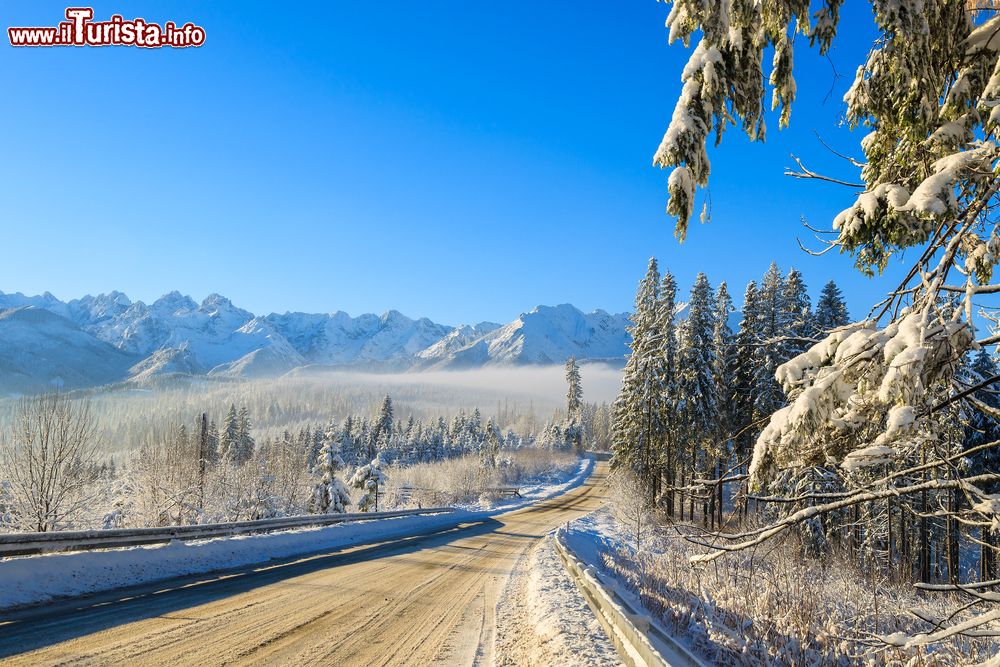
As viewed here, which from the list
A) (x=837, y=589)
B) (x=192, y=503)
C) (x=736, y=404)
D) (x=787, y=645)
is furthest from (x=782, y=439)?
(x=192, y=503)

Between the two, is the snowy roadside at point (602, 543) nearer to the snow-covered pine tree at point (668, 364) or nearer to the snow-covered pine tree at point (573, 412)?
the snow-covered pine tree at point (668, 364)

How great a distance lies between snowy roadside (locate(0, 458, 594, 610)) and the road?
1.92 feet

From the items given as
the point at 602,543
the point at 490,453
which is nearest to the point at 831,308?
the point at 602,543

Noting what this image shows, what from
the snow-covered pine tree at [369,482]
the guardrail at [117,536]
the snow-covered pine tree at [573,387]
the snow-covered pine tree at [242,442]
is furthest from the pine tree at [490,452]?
the guardrail at [117,536]

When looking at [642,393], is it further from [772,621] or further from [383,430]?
A: [383,430]

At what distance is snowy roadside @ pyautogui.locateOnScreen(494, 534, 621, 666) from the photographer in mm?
6770

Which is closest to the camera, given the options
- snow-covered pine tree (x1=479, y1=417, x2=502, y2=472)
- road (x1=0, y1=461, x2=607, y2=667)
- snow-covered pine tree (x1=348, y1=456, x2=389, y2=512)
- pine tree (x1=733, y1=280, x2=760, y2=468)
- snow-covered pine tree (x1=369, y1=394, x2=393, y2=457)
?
road (x1=0, y1=461, x2=607, y2=667)

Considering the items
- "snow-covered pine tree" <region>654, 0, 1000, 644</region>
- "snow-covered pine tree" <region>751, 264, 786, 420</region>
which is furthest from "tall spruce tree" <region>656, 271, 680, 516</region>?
"snow-covered pine tree" <region>654, 0, 1000, 644</region>

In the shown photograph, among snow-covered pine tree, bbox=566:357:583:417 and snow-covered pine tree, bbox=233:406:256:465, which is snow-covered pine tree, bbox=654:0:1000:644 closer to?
snow-covered pine tree, bbox=233:406:256:465

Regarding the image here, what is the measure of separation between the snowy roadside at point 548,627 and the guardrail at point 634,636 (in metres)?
0.15

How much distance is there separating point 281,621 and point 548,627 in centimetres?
410

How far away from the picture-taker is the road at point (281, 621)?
6551mm

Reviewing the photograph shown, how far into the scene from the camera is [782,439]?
11.8 feet

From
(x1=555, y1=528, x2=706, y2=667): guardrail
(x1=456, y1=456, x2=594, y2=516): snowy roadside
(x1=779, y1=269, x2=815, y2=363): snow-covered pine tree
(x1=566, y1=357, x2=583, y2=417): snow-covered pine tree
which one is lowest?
(x1=456, y1=456, x2=594, y2=516): snowy roadside
